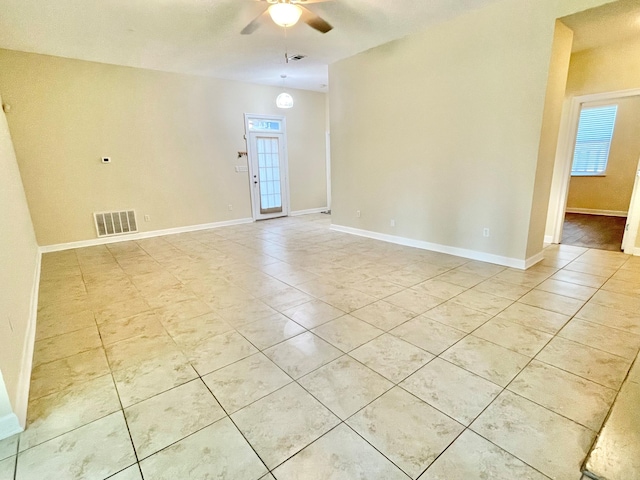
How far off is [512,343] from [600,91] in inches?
163

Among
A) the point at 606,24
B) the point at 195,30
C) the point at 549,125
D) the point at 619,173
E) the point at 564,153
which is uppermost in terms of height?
the point at 195,30

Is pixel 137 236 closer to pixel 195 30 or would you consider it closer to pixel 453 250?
pixel 195 30

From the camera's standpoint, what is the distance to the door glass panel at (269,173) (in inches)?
279

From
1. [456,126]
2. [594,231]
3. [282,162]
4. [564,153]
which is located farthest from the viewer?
[282,162]

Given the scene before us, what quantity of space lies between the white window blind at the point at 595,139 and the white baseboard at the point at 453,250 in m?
4.51

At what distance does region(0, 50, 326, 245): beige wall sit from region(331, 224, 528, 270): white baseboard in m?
3.05

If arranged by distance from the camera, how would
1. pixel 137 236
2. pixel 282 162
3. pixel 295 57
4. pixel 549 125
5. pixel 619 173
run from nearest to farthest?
1. pixel 549 125
2. pixel 295 57
3. pixel 137 236
4. pixel 619 173
5. pixel 282 162

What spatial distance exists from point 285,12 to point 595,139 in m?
7.43

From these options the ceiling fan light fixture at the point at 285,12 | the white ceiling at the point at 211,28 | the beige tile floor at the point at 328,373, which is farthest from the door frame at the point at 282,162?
the ceiling fan light fixture at the point at 285,12

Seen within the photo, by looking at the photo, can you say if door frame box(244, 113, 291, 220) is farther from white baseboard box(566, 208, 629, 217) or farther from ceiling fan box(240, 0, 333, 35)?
white baseboard box(566, 208, 629, 217)

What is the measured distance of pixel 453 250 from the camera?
14.1 feet

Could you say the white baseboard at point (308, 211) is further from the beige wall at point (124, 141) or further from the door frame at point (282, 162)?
the beige wall at point (124, 141)

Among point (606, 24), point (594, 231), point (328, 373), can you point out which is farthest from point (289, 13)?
point (594, 231)

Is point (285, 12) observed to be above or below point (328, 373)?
above
